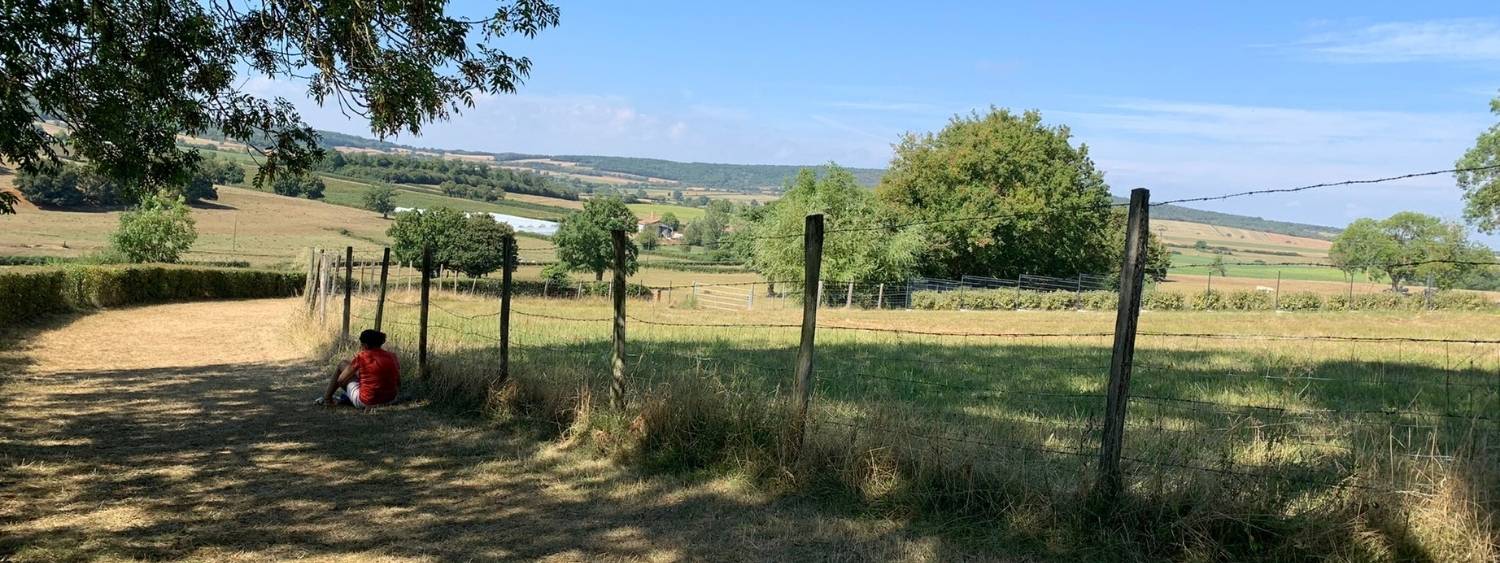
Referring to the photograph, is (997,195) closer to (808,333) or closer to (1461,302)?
(1461,302)

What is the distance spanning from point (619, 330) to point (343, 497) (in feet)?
7.98

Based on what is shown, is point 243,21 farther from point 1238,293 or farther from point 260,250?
point 260,250

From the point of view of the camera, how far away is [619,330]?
788 cm

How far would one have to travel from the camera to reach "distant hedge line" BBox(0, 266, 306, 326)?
2088cm

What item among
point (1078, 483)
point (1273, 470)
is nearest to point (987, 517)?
point (1078, 483)

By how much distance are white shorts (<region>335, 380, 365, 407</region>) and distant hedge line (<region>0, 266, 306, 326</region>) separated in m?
14.0

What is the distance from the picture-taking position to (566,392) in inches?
327

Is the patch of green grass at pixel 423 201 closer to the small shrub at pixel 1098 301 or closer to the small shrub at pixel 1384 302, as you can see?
the small shrub at pixel 1098 301

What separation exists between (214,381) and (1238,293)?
1579 inches

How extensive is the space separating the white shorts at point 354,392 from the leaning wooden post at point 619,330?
305 cm

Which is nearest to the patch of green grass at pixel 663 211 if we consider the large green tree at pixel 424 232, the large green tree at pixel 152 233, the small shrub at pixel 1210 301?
the large green tree at pixel 424 232

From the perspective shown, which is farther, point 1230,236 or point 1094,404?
point 1230,236

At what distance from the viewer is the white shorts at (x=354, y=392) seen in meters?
9.57

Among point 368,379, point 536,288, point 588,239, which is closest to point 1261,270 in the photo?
point 368,379
